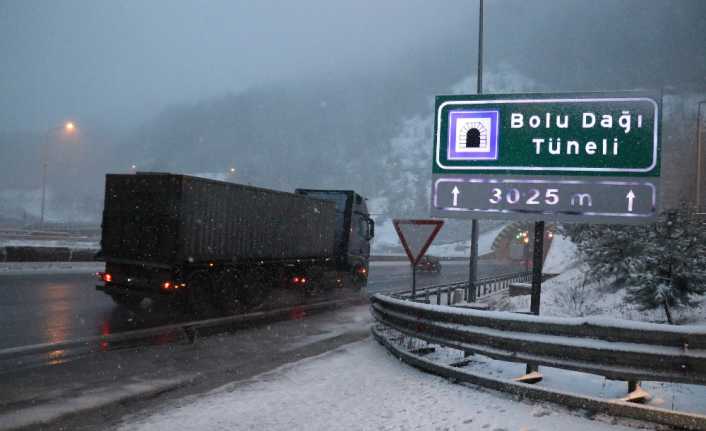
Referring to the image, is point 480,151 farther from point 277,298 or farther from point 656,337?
point 277,298

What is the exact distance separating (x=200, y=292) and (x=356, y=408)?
30.1 ft

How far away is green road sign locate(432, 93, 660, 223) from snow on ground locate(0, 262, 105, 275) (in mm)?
19991

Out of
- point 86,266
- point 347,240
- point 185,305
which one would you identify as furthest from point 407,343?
point 86,266

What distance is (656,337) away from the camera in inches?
239

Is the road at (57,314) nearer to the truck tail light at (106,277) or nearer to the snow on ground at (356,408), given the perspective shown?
the truck tail light at (106,277)

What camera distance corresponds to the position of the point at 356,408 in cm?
638

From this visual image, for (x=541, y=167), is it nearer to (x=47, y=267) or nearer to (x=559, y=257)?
(x=47, y=267)

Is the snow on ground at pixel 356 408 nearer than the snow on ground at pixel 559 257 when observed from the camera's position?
Yes

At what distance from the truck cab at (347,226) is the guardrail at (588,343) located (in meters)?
14.9

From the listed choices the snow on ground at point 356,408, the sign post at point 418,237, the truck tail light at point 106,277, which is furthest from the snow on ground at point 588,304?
the truck tail light at point 106,277

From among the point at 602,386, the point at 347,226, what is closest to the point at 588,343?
the point at 602,386

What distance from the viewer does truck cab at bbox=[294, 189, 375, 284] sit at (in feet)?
75.6

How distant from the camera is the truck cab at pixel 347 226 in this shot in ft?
75.6

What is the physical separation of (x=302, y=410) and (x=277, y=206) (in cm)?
1234
